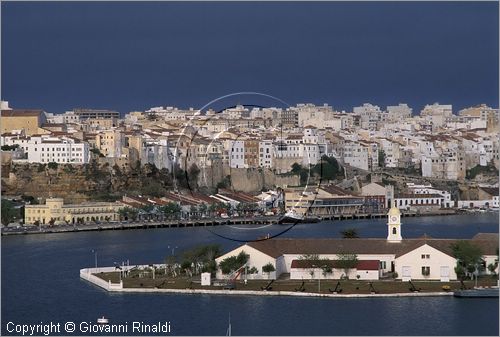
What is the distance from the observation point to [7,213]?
76.8 ft

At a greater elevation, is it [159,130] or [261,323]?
[159,130]

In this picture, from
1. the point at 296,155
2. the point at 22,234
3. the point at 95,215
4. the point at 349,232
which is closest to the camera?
the point at 349,232

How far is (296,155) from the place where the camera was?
105 ft

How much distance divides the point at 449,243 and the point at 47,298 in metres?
3.16

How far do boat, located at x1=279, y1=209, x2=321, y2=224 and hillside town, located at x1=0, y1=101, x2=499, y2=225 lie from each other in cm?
30

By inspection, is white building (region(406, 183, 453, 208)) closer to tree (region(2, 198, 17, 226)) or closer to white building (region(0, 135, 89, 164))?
white building (region(0, 135, 89, 164))

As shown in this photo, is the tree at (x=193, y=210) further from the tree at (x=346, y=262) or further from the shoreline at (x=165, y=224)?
the tree at (x=346, y=262)

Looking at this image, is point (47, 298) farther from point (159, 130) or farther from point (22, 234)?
point (159, 130)

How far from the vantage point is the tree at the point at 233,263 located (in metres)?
14.3

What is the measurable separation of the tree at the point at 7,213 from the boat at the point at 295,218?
11.3 ft

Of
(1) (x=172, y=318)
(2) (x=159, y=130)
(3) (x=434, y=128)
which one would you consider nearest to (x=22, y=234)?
(1) (x=172, y=318)

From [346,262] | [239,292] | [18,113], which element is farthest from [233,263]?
[18,113]

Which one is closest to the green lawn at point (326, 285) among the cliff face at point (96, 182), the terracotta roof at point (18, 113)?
the cliff face at point (96, 182)

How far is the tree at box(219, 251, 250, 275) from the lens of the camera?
Answer: 46.9ft
